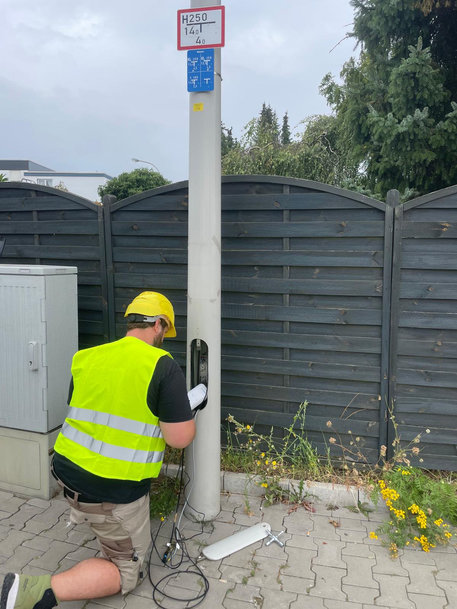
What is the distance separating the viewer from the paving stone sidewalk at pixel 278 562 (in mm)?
2527

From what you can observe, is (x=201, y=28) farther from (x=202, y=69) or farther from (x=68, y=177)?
(x=68, y=177)

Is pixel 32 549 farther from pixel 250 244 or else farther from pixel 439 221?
pixel 439 221

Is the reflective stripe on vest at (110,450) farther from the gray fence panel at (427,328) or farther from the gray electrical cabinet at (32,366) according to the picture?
the gray fence panel at (427,328)

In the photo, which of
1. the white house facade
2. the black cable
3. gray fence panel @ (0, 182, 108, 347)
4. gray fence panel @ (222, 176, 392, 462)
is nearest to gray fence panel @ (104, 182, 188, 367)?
gray fence panel @ (0, 182, 108, 347)

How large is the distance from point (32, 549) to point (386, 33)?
24.2 feet

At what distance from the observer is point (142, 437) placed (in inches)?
95.8

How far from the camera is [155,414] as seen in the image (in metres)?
2.45

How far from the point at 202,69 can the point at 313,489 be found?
2.95 meters

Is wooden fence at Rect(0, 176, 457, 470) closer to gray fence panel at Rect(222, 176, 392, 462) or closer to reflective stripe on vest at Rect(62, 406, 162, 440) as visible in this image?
gray fence panel at Rect(222, 176, 392, 462)

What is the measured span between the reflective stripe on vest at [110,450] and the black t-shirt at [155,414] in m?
0.11

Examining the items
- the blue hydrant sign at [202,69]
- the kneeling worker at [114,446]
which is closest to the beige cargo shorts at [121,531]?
the kneeling worker at [114,446]

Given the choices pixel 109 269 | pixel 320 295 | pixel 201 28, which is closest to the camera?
pixel 201 28

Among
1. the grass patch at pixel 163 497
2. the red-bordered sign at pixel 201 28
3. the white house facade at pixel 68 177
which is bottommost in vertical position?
the grass patch at pixel 163 497

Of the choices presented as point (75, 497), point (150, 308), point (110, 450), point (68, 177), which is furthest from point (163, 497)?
point (68, 177)
